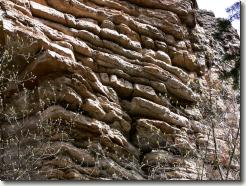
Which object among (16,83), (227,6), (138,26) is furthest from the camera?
(138,26)

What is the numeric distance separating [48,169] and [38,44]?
190 cm

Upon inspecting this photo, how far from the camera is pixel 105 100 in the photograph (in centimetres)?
660

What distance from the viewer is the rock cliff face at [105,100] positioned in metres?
5.61

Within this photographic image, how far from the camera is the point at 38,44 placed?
661cm

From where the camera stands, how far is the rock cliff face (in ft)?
18.4

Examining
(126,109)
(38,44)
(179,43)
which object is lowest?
(126,109)

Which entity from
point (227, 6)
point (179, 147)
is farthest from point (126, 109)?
point (227, 6)

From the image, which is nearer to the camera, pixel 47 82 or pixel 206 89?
pixel 47 82

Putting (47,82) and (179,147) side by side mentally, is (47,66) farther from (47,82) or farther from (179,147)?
(179,147)

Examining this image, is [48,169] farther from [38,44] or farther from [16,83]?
[38,44]

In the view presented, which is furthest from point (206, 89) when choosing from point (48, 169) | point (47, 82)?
point (48, 169)

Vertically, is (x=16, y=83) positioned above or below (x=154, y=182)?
above

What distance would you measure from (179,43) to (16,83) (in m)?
3.11

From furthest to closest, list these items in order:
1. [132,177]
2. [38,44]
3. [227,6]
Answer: [38,44] → [227,6] → [132,177]
